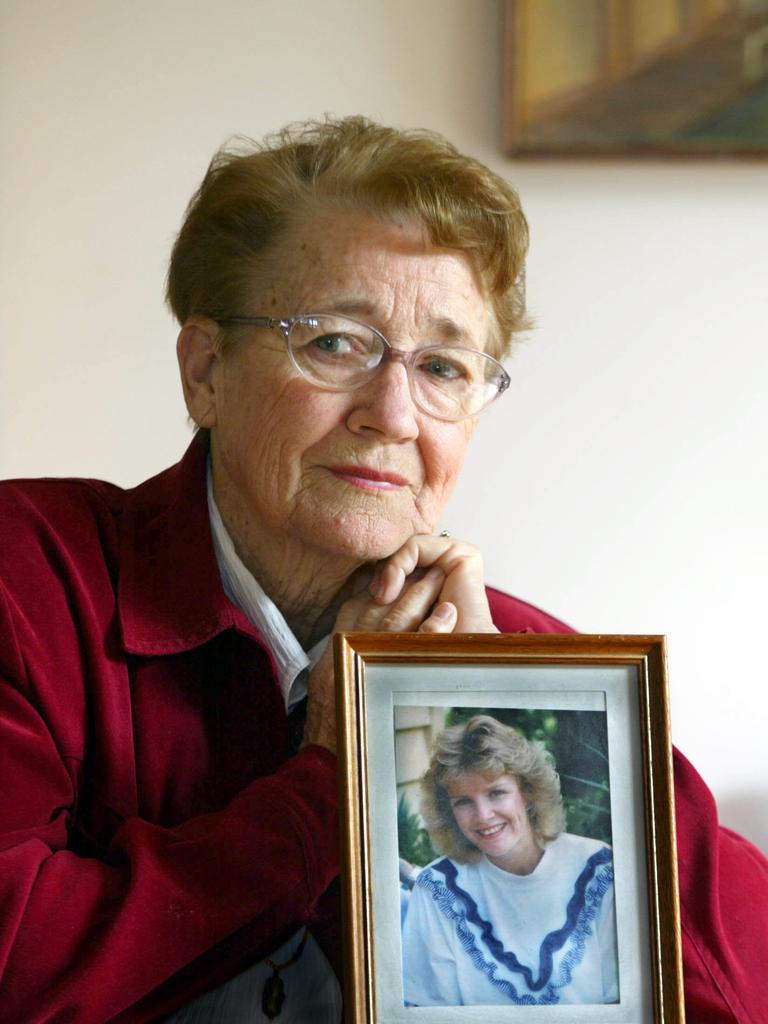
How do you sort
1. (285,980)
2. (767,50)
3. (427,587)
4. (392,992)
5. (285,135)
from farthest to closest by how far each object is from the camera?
1. (767,50)
2. (285,135)
3. (427,587)
4. (285,980)
5. (392,992)

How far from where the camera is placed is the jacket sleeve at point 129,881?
0.88m

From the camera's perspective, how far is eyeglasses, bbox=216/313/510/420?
3.77 ft

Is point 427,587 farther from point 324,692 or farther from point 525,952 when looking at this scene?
point 525,952

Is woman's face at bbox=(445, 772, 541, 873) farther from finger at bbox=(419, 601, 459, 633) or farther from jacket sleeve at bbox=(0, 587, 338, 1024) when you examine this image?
finger at bbox=(419, 601, 459, 633)

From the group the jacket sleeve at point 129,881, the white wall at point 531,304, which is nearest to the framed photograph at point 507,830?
the jacket sleeve at point 129,881

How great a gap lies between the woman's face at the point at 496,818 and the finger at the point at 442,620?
0.27 metres

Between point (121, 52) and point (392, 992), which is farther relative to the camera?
point (121, 52)

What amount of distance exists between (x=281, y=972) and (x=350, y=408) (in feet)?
1.68

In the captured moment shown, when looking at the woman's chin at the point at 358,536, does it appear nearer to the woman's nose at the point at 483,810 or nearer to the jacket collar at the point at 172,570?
the jacket collar at the point at 172,570

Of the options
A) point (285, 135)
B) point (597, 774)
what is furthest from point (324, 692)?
point (285, 135)

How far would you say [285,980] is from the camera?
105 centimetres

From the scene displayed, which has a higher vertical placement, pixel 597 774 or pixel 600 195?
pixel 600 195

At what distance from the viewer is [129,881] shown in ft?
3.04

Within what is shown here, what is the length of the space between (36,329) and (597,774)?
4.12 ft
